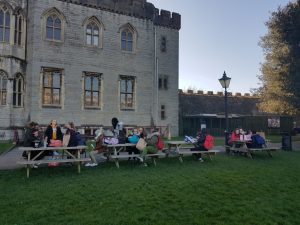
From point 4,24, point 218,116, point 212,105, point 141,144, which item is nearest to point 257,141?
point 141,144

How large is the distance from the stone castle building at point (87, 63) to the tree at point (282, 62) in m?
9.43

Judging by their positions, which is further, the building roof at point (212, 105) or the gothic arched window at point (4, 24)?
the building roof at point (212, 105)

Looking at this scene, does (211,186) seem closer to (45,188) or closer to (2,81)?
(45,188)

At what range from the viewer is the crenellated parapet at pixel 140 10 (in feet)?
79.1

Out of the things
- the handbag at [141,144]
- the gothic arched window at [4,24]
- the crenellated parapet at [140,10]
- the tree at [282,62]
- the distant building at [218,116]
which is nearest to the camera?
the handbag at [141,144]

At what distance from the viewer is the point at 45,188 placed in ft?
25.6

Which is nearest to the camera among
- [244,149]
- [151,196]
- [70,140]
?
[151,196]

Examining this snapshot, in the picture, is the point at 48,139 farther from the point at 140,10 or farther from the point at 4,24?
the point at 140,10

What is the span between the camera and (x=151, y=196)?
7.26 m

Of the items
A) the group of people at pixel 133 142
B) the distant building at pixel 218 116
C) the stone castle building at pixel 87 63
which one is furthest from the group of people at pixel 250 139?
the distant building at pixel 218 116

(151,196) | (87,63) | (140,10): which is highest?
(140,10)

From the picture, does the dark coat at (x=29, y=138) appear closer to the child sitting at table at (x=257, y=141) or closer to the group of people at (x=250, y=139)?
the group of people at (x=250, y=139)

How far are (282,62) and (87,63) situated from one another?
1713 centimetres

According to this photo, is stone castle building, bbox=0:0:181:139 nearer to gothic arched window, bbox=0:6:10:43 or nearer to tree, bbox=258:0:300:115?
gothic arched window, bbox=0:6:10:43
